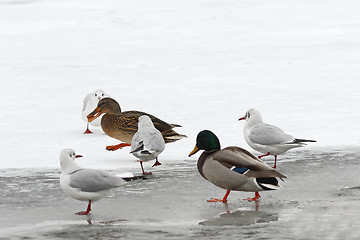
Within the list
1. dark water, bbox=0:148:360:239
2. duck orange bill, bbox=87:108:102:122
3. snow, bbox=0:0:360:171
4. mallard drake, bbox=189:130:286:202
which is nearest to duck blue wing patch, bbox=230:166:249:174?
mallard drake, bbox=189:130:286:202

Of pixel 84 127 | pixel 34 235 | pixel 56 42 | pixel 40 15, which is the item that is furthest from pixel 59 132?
pixel 40 15

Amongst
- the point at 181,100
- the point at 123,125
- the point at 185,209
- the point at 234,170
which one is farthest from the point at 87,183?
the point at 181,100

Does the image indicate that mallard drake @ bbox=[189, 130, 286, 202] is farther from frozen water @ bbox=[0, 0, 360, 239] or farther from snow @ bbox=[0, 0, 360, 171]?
snow @ bbox=[0, 0, 360, 171]

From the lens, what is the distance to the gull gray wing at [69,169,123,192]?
286 inches

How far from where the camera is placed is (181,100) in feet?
48.0

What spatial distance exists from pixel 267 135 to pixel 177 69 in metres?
8.90

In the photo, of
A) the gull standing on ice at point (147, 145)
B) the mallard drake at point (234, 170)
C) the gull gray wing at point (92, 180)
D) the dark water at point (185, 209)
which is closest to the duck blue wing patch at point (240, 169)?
the mallard drake at point (234, 170)

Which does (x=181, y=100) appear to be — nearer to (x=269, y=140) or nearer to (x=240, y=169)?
(x=269, y=140)

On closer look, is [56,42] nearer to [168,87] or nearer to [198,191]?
[168,87]

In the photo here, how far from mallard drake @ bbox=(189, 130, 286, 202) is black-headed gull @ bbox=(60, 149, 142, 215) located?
943mm

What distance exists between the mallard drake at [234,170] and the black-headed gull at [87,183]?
94 centimetres

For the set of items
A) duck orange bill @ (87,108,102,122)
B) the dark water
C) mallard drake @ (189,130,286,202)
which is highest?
duck orange bill @ (87,108,102,122)

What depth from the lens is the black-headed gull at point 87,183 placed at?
23.8ft

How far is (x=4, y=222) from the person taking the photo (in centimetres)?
718
